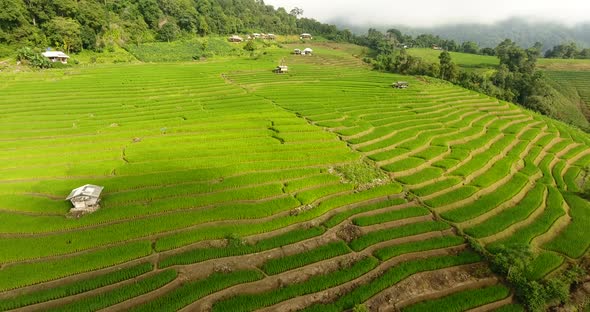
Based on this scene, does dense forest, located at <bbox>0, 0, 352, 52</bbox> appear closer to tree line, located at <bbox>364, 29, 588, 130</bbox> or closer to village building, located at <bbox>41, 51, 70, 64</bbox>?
village building, located at <bbox>41, 51, 70, 64</bbox>

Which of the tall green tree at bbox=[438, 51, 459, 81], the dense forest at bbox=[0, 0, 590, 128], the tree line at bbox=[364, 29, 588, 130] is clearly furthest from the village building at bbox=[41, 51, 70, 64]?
the tall green tree at bbox=[438, 51, 459, 81]

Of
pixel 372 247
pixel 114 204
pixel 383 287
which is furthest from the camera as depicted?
pixel 114 204

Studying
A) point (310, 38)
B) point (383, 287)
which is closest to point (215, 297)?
point (383, 287)

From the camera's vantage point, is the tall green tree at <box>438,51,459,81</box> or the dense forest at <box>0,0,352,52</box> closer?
the dense forest at <box>0,0,352,52</box>

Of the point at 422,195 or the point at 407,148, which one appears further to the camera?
Answer: the point at 407,148

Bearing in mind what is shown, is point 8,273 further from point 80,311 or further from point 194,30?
point 194,30

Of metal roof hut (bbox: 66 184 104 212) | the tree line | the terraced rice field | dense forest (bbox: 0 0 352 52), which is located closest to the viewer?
the terraced rice field
